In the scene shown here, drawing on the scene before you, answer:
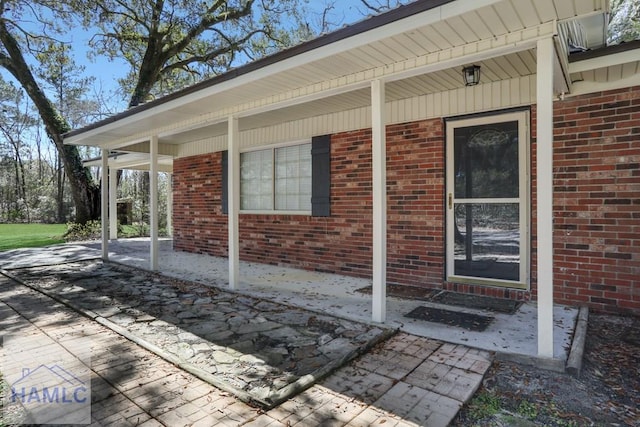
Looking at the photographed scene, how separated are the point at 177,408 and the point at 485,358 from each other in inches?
84.7

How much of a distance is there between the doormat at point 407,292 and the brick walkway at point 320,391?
1.28m

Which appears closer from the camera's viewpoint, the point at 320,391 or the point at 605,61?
the point at 320,391

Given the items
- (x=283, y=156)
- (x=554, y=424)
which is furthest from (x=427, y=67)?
(x=283, y=156)

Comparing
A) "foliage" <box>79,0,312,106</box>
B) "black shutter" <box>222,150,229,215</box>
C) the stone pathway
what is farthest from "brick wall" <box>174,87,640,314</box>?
"foliage" <box>79,0,312,106</box>

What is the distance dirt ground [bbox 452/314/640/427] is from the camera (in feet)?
7.01

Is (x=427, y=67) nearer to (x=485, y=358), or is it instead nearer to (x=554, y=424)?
(x=485, y=358)

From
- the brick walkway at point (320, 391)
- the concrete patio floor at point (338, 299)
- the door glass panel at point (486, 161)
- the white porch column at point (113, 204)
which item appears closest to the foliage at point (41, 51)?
the white porch column at point (113, 204)

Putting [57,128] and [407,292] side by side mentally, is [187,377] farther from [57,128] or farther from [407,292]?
[57,128]

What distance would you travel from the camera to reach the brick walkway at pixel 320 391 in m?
2.13

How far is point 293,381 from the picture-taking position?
8.30 ft

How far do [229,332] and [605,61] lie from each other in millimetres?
4056

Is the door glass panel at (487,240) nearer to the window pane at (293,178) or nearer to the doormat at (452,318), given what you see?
the doormat at (452,318)

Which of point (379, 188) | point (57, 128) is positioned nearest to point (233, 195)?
point (379, 188)

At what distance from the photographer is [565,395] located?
2373mm
